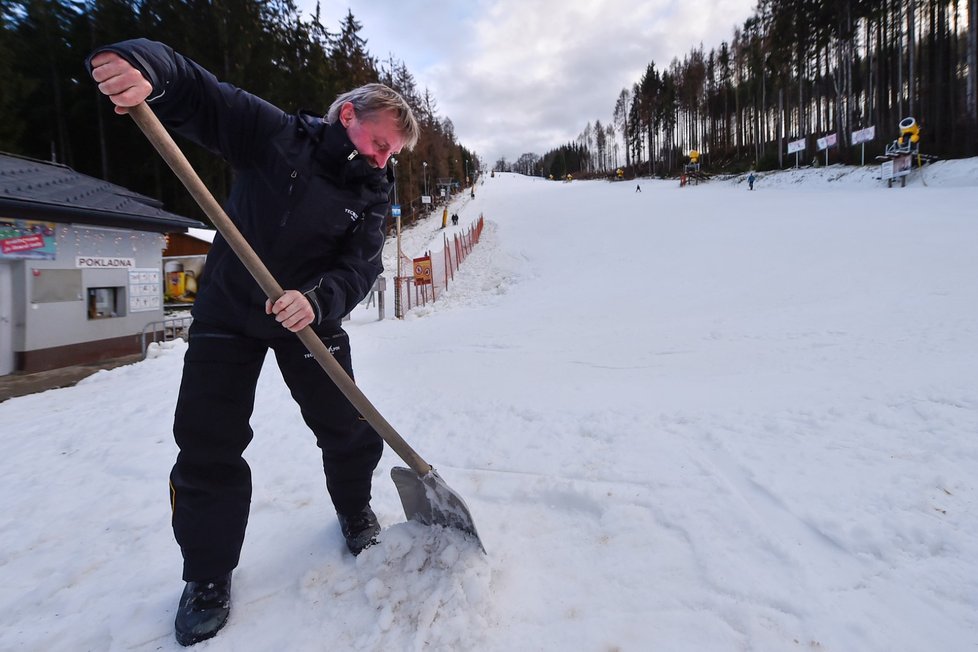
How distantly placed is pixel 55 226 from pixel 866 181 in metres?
28.5

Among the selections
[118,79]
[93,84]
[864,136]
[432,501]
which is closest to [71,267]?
[118,79]

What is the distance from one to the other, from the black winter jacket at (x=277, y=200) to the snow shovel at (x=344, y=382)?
6.1 inches

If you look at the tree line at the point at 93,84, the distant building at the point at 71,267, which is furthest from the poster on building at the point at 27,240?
the tree line at the point at 93,84

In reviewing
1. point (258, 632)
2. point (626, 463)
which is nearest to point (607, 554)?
point (626, 463)

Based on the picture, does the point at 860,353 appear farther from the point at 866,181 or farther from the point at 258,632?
the point at 866,181

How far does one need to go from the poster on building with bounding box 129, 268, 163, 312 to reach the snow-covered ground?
3.65 metres

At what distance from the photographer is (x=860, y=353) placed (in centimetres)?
461

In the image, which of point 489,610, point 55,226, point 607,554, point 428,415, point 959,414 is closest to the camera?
point 489,610

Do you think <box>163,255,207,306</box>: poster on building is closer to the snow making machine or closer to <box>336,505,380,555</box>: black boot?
<box>336,505,380,555</box>: black boot

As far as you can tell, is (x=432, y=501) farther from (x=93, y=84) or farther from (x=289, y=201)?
(x=93, y=84)

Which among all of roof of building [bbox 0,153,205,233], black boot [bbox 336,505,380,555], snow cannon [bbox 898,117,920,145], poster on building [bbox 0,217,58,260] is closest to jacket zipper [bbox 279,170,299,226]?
black boot [bbox 336,505,380,555]

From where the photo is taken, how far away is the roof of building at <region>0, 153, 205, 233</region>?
694cm

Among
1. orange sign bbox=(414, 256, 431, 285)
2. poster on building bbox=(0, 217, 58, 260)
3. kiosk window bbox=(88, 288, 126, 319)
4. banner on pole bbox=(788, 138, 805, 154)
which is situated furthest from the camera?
banner on pole bbox=(788, 138, 805, 154)

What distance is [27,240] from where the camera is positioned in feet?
23.5
